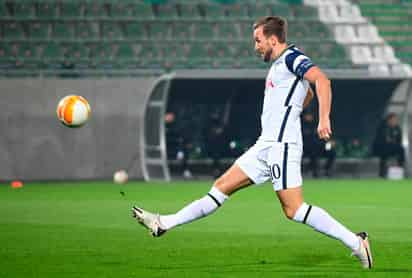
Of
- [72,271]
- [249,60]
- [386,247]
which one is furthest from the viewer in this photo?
[249,60]

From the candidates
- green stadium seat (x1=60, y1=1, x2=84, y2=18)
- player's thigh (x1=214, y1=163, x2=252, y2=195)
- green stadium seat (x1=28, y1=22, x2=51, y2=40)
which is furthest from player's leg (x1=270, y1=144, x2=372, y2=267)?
green stadium seat (x1=60, y1=1, x2=84, y2=18)

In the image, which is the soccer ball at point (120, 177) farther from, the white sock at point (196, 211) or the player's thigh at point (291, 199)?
the player's thigh at point (291, 199)

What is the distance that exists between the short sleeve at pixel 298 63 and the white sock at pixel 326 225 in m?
1.03

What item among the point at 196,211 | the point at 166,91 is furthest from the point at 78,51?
the point at 196,211

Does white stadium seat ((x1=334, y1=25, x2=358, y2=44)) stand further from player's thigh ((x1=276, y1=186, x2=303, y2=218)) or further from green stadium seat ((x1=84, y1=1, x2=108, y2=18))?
player's thigh ((x1=276, y1=186, x2=303, y2=218))

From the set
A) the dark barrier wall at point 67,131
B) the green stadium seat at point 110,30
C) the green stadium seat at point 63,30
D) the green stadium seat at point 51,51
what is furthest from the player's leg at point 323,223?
the green stadium seat at point 110,30

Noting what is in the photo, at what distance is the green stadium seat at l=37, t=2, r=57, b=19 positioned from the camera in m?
27.7

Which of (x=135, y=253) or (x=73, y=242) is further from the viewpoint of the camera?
(x=73, y=242)

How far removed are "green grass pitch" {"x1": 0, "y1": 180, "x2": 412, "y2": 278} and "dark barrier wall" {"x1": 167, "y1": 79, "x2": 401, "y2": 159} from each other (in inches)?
283

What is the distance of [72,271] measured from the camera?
8188 mm

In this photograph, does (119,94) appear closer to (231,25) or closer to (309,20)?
(231,25)

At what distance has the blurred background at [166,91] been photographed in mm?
25344

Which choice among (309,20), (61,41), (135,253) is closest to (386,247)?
(135,253)

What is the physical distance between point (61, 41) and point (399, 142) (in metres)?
8.88
